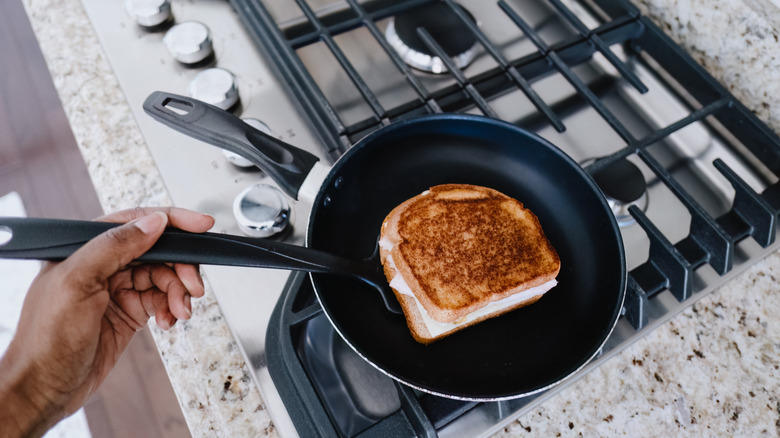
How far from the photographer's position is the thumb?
1.64ft

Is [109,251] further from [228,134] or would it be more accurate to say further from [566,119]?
[566,119]

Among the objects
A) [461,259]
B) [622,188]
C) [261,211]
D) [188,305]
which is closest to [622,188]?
[622,188]

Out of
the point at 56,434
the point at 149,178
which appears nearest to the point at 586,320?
the point at 149,178

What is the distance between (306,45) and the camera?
2.51 ft

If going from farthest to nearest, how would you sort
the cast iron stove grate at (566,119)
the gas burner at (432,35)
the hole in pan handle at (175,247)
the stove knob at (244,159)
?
1. the gas burner at (432,35)
2. the stove knob at (244,159)
3. the cast iron stove grate at (566,119)
4. the hole in pan handle at (175,247)

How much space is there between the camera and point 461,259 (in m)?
0.64

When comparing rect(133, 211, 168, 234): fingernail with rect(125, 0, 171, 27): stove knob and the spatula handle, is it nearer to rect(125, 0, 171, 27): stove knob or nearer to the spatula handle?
the spatula handle

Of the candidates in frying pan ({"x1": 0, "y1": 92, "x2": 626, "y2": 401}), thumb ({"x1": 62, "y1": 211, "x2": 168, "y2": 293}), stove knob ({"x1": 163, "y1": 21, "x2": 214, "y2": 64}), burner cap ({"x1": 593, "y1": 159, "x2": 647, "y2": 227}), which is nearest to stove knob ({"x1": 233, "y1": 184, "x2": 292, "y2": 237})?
frying pan ({"x1": 0, "y1": 92, "x2": 626, "y2": 401})

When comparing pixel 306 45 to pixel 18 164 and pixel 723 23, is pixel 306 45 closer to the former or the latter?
pixel 723 23

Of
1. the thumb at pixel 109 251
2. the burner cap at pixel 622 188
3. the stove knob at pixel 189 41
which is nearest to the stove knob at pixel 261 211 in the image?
the thumb at pixel 109 251

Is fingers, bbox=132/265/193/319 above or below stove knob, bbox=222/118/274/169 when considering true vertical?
below

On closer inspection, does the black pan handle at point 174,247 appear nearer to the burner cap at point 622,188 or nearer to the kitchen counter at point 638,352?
the kitchen counter at point 638,352

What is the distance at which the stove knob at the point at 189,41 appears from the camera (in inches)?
29.1

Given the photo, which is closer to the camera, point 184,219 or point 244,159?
point 184,219
